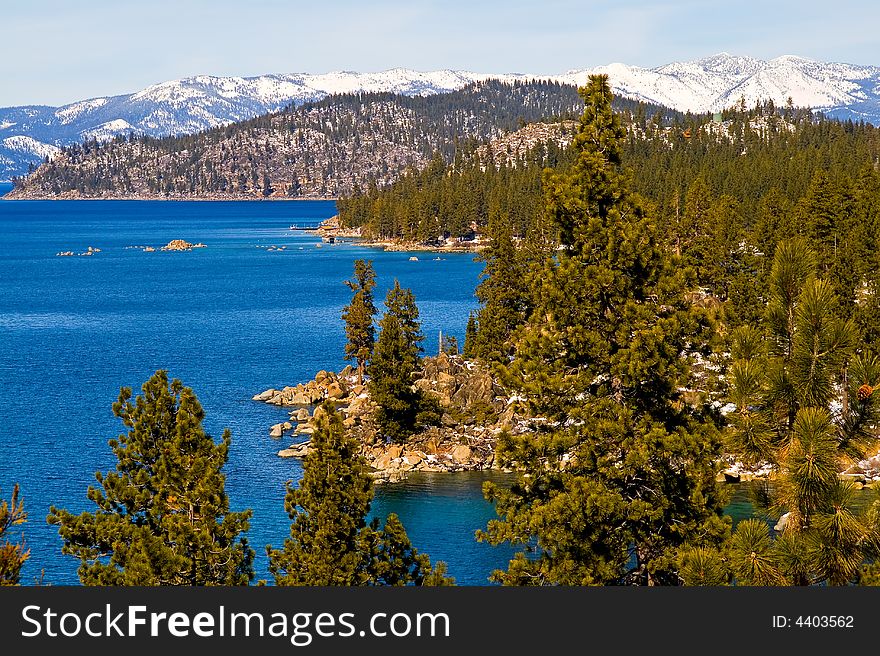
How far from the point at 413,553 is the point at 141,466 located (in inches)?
346

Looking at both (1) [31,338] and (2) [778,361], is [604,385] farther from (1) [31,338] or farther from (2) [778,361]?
(1) [31,338]

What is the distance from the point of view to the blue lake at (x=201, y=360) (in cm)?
5265

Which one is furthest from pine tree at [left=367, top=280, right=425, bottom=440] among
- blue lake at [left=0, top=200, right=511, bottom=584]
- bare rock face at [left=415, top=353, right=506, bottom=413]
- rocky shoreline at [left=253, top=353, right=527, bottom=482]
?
blue lake at [left=0, top=200, right=511, bottom=584]

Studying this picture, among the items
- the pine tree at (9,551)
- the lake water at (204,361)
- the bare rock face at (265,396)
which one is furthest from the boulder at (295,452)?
the pine tree at (9,551)

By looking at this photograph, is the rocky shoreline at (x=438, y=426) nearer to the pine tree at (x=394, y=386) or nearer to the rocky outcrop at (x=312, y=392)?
the rocky outcrop at (x=312, y=392)

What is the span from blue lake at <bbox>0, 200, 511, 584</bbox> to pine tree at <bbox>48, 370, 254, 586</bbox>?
52.6ft

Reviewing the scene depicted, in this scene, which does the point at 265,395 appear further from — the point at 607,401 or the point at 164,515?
the point at 607,401

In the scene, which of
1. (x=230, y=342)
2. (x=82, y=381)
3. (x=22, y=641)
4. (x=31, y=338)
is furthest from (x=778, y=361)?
(x=31, y=338)

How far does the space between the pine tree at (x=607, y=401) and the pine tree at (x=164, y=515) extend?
7925 millimetres

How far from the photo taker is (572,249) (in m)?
25.6

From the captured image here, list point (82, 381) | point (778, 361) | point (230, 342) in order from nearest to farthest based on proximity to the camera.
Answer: point (778, 361), point (82, 381), point (230, 342)

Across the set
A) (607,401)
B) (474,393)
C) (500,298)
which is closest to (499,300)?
(500,298)

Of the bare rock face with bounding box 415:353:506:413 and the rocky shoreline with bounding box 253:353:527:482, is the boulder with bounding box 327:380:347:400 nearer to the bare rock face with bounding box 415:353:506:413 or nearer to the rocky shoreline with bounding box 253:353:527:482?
the rocky shoreline with bounding box 253:353:527:482

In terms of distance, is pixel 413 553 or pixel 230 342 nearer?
pixel 413 553
